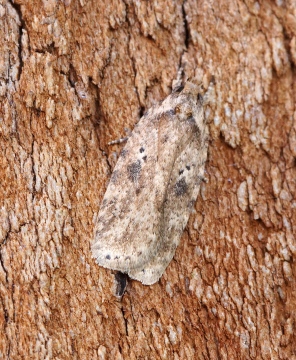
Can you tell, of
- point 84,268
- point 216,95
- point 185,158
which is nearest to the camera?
point 84,268

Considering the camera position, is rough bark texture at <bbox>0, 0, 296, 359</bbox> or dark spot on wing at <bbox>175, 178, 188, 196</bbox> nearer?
rough bark texture at <bbox>0, 0, 296, 359</bbox>

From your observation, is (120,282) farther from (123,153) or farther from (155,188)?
(123,153)

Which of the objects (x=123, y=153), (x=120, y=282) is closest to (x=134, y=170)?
(x=123, y=153)

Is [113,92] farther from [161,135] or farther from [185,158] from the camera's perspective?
[185,158]

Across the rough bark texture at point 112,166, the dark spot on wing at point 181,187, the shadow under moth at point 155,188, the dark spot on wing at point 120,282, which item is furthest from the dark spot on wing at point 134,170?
the dark spot on wing at point 120,282

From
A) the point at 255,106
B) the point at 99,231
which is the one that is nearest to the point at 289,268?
the point at 255,106

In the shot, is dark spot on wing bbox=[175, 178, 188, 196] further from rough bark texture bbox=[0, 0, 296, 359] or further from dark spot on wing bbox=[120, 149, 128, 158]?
dark spot on wing bbox=[120, 149, 128, 158]

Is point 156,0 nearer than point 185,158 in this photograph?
Yes

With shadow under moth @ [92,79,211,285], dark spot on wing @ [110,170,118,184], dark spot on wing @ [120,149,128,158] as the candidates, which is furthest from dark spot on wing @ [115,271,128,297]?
dark spot on wing @ [120,149,128,158]
